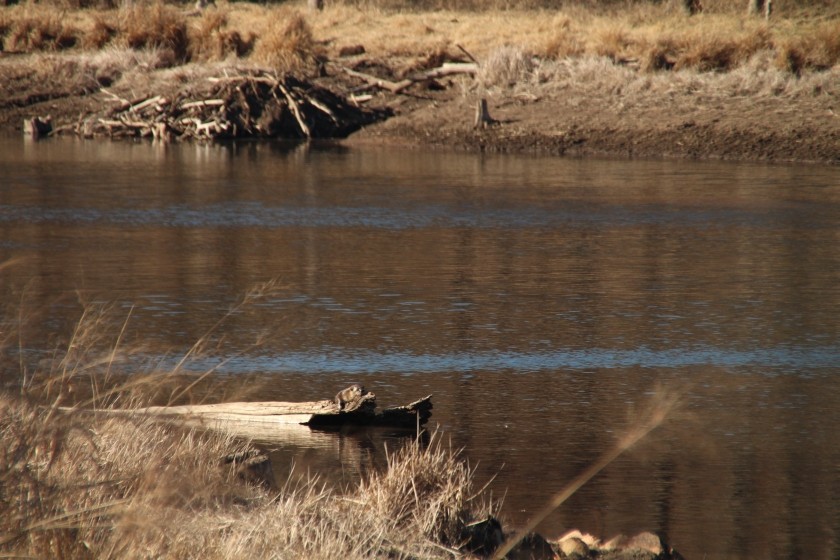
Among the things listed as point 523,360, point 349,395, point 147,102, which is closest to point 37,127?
point 147,102

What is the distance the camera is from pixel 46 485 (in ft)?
12.3

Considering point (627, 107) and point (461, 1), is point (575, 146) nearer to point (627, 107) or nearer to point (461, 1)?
point (627, 107)

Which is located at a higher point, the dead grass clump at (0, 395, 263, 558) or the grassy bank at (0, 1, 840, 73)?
the grassy bank at (0, 1, 840, 73)

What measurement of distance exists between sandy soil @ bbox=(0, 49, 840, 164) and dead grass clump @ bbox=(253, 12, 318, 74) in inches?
61.2

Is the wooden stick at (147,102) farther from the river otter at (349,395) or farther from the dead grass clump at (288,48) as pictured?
the river otter at (349,395)

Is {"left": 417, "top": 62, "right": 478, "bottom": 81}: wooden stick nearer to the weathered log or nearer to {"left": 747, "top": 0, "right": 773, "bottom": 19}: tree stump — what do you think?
the weathered log

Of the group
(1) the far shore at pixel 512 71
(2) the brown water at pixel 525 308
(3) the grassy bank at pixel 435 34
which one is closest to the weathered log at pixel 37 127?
(1) the far shore at pixel 512 71

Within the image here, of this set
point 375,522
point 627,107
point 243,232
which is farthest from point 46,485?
point 627,107

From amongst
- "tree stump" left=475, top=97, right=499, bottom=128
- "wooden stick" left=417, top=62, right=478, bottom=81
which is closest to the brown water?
"tree stump" left=475, top=97, right=499, bottom=128

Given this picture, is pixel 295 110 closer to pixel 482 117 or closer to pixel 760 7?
pixel 482 117

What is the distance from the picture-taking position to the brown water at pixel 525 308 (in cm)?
688

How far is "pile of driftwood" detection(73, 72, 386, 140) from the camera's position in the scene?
2734 cm

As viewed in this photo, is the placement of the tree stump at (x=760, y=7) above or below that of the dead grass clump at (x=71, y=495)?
above

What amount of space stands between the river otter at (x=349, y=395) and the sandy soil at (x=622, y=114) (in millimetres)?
16858
